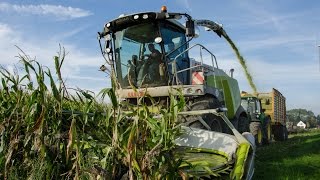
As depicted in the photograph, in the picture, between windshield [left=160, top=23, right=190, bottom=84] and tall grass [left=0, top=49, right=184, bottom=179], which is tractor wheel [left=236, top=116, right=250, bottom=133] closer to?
windshield [left=160, top=23, right=190, bottom=84]

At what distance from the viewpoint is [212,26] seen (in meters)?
8.14

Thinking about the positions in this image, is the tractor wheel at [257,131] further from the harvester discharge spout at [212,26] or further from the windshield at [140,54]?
the windshield at [140,54]

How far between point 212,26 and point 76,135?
216 inches

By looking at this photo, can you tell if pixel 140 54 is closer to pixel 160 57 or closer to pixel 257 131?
pixel 160 57

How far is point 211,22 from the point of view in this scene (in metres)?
8.02

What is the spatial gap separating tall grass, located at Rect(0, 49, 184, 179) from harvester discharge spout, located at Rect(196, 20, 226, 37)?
4.52 meters

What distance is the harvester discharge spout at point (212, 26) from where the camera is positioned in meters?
7.73

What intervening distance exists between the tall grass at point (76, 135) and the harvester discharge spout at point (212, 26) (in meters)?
4.52

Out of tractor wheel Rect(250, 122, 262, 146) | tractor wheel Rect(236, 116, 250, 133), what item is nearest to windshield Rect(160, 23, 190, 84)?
tractor wheel Rect(236, 116, 250, 133)

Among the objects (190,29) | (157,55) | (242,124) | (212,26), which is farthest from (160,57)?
(242,124)

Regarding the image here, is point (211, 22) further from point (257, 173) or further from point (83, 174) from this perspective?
point (83, 174)

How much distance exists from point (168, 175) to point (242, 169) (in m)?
0.83

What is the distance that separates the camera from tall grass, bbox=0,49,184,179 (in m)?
2.98

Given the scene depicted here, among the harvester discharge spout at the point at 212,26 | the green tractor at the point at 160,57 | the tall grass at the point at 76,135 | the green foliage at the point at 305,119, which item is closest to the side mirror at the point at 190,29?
the green tractor at the point at 160,57
